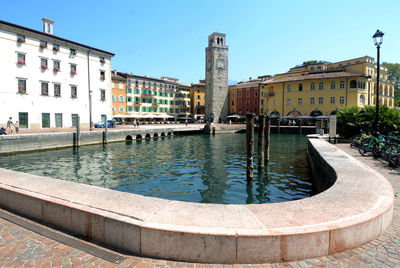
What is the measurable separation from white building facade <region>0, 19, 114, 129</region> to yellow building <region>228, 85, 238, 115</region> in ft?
136

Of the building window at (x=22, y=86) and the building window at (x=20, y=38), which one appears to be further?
the building window at (x=22, y=86)

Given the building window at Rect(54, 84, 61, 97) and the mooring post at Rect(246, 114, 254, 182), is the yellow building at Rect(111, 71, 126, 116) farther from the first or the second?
the mooring post at Rect(246, 114, 254, 182)

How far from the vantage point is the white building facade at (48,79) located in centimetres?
2825

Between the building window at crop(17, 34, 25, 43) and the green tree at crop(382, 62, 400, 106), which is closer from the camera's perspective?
the building window at crop(17, 34, 25, 43)

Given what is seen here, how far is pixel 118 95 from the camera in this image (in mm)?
58406

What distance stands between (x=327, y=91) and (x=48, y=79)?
158 ft

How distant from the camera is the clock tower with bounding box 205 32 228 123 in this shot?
66.1 metres

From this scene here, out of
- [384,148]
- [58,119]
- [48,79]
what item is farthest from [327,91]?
[48,79]

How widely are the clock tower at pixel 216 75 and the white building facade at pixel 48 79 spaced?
3245 cm

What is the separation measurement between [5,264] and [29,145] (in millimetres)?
21655

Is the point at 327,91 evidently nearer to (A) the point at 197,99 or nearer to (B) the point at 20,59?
(A) the point at 197,99

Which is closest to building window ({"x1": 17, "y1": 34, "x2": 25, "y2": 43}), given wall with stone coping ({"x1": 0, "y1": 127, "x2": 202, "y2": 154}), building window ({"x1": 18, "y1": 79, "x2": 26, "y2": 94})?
building window ({"x1": 18, "y1": 79, "x2": 26, "y2": 94})

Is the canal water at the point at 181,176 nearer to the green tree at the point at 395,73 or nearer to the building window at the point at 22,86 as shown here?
the building window at the point at 22,86

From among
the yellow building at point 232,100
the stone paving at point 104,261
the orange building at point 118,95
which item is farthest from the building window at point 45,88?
the yellow building at point 232,100
